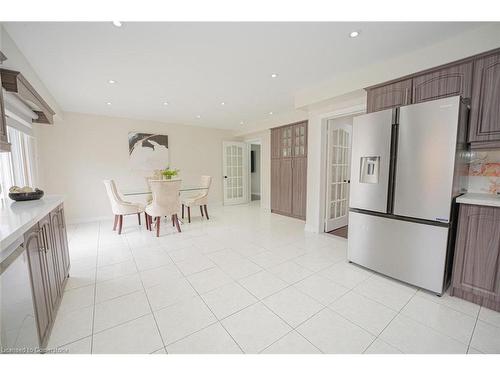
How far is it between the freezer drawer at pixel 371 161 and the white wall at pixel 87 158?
4579 millimetres

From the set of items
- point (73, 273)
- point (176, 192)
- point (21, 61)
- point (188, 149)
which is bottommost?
point (73, 273)

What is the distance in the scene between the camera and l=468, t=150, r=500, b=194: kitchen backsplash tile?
1.96 metres

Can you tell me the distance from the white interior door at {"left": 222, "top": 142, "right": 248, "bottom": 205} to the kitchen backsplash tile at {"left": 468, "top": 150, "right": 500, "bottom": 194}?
17.3 ft

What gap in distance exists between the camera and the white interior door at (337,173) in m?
3.50

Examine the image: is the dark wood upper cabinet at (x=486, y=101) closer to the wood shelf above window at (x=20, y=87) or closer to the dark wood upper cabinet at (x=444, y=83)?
the dark wood upper cabinet at (x=444, y=83)

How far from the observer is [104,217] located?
4.66 meters

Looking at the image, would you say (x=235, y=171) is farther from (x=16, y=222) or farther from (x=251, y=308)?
(x=16, y=222)

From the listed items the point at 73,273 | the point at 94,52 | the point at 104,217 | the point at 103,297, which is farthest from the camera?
the point at 104,217

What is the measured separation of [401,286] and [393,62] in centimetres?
242

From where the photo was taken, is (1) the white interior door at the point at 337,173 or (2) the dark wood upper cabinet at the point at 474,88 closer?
(2) the dark wood upper cabinet at the point at 474,88

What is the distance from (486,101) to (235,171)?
18.0ft

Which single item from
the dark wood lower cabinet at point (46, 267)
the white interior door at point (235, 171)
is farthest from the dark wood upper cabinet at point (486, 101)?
the white interior door at point (235, 171)
